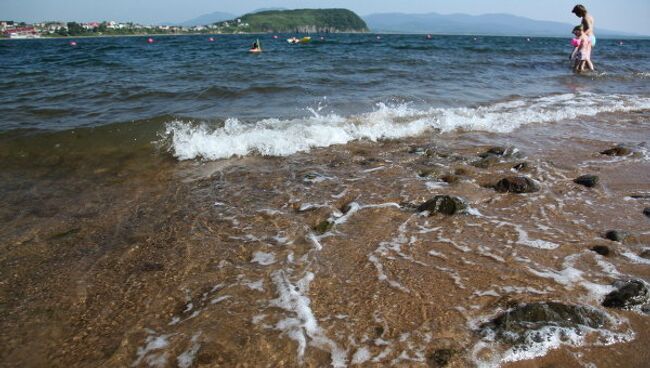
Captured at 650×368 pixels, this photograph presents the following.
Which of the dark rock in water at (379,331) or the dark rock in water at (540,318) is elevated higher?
the dark rock in water at (540,318)

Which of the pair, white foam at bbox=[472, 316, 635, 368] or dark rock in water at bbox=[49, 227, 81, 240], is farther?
dark rock in water at bbox=[49, 227, 81, 240]

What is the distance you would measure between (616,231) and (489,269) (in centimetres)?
156

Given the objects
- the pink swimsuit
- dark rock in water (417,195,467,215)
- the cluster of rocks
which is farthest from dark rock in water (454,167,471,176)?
the pink swimsuit

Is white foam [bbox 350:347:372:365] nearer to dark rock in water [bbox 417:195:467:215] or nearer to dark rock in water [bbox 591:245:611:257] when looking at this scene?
dark rock in water [bbox 417:195:467:215]

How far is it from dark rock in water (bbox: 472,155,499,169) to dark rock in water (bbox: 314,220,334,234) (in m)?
A: 2.83

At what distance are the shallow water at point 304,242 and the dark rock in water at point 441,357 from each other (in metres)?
0.01

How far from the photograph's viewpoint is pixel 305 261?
3.54 meters

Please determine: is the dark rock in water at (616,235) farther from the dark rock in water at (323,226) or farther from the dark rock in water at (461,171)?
the dark rock in water at (323,226)

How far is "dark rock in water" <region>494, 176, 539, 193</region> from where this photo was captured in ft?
16.4

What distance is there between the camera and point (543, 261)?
11.5 feet

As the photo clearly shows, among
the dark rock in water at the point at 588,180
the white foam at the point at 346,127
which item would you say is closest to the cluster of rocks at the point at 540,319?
the dark rock in water at the point at 588,180

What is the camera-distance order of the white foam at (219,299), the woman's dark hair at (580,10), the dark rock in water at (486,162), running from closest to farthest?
the white foam at (219,299)
the dark rock in water at (486,162)
the woman's dark hair at (580,10)

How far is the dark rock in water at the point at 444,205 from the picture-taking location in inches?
174

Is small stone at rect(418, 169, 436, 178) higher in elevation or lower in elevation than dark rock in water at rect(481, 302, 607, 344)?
higher
